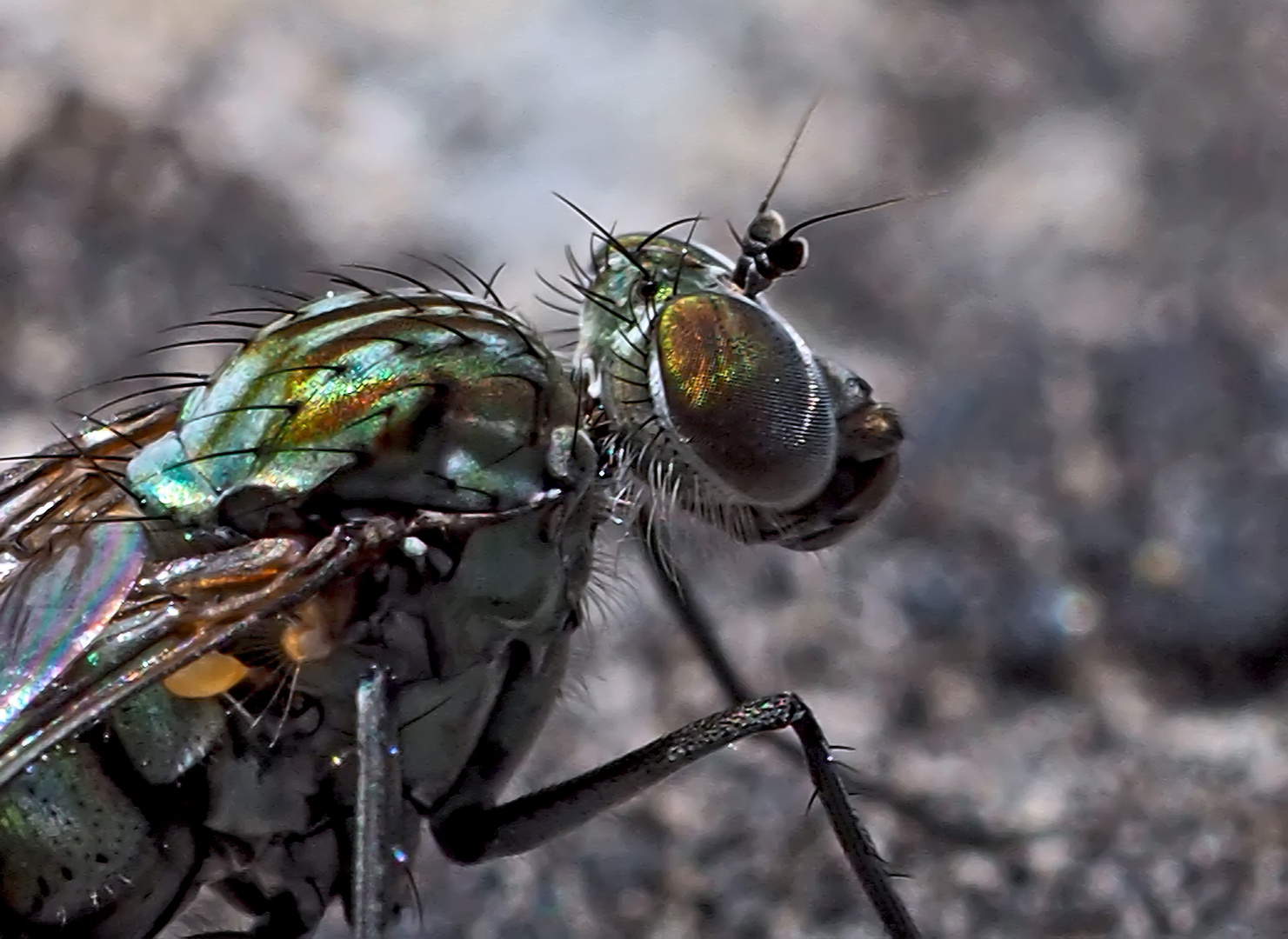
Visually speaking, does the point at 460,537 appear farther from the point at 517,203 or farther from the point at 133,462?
the point at 517,203

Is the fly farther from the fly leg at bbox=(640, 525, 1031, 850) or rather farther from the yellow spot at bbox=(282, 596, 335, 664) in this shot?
the fly leg at bbox=(640, 525, 1031, 850)

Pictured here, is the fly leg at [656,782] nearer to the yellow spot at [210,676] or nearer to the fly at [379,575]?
the fly at [379,575]

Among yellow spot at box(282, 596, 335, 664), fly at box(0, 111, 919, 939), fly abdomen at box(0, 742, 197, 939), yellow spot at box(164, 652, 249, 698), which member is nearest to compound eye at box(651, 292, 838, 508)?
fly at box(0, 111, 919, 939)

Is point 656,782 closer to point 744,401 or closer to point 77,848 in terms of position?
point 744,401

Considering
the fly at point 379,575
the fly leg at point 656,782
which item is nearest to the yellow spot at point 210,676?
the fly at point 379,575

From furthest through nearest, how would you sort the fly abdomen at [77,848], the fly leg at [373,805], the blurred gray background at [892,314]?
1. the blurred gray background at [892,314]
2. the fly abdomen at [77,848]
3. the fly leg at [373,805]

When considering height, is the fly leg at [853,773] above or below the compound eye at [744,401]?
above
